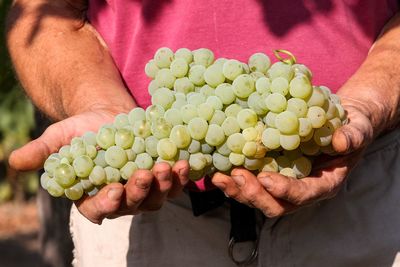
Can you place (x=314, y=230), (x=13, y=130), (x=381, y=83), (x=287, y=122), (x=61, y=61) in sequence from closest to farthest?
(x=287, y=122) → (x=381, y=83) → (x=314, y=230) → (x=61, y=61) → (x=13, y=130)

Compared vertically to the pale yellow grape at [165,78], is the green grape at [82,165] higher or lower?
lower

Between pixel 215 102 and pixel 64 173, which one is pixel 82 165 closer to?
pixel 64 173

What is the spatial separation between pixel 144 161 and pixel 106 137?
4.1 inches

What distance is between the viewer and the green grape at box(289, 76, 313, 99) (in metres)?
1.89

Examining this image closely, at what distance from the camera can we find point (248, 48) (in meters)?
2.40

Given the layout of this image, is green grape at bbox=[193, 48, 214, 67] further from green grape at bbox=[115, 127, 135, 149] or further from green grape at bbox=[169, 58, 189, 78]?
green grape at bbox=[115, 127, 135, 149]

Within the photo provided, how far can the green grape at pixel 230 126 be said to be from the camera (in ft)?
6.33

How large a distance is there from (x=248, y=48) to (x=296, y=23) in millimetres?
154

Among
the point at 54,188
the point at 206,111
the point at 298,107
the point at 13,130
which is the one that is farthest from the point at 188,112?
the point at 13,130

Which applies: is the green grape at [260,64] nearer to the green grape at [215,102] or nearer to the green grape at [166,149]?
the green grape at [215,102]

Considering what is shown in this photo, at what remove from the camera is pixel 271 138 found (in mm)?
1903

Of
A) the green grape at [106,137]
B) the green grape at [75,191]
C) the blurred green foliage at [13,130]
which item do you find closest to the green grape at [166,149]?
the green grape at [106,137]

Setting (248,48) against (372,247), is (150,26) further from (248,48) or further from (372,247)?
(372,247)

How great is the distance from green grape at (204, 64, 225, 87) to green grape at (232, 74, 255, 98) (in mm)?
38
